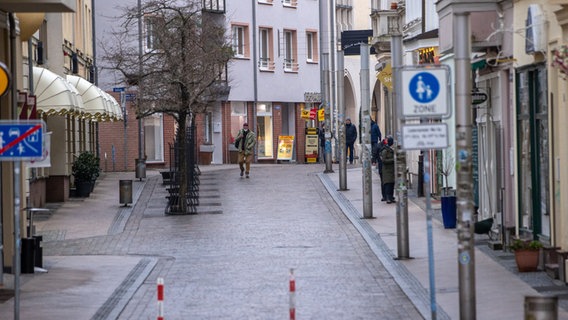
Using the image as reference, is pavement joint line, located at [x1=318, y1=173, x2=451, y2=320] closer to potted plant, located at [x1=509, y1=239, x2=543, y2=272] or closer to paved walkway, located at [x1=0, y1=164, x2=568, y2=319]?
paved walkway, located at [x1=0, y1=164, x2=568, y2=319]

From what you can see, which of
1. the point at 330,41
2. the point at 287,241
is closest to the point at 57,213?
the point at 287,241

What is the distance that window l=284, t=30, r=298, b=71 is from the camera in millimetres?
68875

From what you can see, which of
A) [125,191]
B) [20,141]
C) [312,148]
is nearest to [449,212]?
[125,191]

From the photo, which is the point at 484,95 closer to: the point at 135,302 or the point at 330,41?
the point at 135,302

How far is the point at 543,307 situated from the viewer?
32.2 ft

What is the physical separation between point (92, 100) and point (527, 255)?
22.0 m

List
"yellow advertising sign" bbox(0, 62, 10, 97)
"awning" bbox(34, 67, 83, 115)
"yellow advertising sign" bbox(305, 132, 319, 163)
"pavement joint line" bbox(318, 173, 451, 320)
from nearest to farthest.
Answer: "yellow advertising sign" bbox(0, 62, 10, 97), "pavement joint line" bbox(318, 173, 451, 320), "awning" bbox(34, 67, 83, 115), "yellow advertising sign" bbox(305, 132, 319, 163)

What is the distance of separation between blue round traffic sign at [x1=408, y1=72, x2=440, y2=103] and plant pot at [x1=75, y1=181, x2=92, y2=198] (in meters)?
25.2

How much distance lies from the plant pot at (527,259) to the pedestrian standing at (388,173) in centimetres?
1343

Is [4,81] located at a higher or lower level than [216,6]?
lower

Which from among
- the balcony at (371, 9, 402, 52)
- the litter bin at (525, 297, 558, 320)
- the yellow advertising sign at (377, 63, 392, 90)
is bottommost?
the litter bin at (525, 297, 558, 320)

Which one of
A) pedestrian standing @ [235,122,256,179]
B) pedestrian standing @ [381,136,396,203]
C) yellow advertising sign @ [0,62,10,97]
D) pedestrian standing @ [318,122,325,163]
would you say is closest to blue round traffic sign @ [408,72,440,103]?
yellow advertising sign @ [0,62,10,97]

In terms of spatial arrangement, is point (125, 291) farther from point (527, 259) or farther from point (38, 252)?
point (527, 259)

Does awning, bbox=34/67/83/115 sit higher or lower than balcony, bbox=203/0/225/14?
lower
